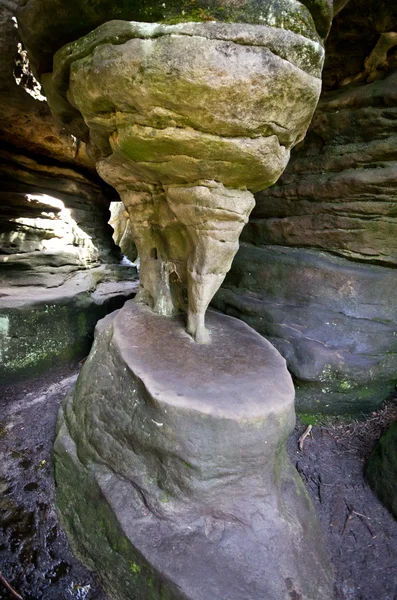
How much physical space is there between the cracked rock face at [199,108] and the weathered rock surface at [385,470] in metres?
1.76

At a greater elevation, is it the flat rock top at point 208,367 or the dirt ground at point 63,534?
the flat rock top at point 208,367

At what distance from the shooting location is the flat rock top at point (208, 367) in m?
1.96

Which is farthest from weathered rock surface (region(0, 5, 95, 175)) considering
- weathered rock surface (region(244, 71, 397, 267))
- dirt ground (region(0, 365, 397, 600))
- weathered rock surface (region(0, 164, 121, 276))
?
dirt ground (region(0, 365, 397, 600))

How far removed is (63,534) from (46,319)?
8.65 feet

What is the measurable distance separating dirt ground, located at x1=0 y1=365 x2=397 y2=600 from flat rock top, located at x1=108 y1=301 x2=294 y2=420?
1166 mm

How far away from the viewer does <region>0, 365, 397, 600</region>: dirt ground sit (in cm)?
202

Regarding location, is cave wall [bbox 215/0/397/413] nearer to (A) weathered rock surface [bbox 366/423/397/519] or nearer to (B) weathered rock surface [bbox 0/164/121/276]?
(A) weathered rock surface [bbox 366/423/397/519]

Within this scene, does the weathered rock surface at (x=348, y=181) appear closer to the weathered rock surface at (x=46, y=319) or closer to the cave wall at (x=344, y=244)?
the cave wall at (x=344, y=244)

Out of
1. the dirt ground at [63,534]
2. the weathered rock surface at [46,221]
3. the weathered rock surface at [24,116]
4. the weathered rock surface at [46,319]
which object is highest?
the weathered rock surface at [24,116]

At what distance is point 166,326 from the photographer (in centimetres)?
302

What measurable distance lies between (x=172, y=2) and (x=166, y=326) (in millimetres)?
2296

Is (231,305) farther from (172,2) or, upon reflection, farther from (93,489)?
(172,2)

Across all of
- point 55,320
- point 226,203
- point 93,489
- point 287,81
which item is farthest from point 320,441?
point 55,320

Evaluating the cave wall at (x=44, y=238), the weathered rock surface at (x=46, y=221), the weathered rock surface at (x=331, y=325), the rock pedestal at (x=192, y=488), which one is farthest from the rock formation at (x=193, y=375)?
the weathered rock surface at (x=46, y=221)
